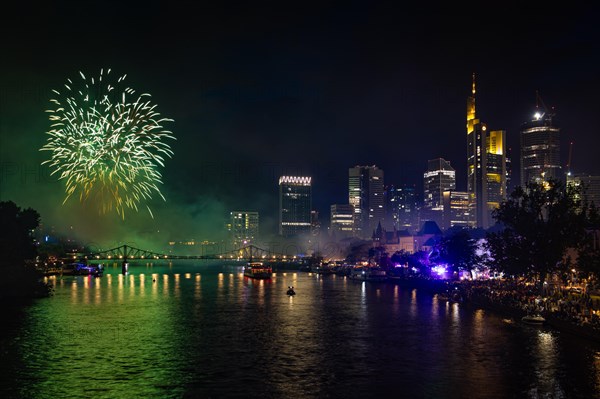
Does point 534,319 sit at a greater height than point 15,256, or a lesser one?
lesser

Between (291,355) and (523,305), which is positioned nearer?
(291,355)

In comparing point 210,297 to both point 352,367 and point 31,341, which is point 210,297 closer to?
point 31,341

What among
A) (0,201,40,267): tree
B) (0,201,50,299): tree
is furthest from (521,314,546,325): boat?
(0,201,40,267): tree

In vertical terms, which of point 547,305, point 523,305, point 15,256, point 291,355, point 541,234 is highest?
point 541,234

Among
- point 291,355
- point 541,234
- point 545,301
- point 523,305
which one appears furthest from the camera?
point 541,234

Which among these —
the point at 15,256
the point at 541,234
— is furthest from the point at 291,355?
the point at 15,256

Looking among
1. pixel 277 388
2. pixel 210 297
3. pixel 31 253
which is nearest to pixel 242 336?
pixel 277 388

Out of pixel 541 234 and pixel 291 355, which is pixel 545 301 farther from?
pixel 291 355

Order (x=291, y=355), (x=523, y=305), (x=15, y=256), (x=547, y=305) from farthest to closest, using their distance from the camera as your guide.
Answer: (x=15, y=256) < (x=523, y=305) < (x=547, y=305) < (x=291, y=355)
